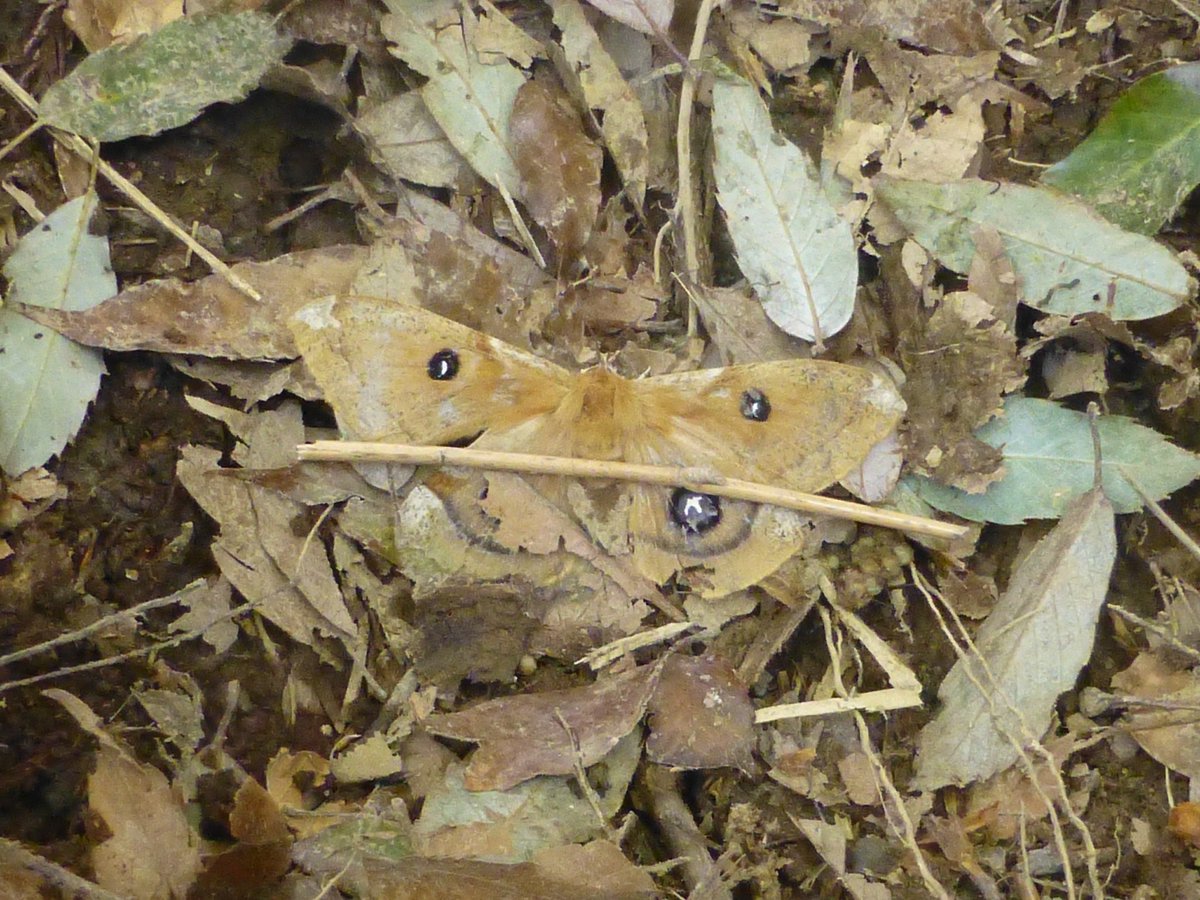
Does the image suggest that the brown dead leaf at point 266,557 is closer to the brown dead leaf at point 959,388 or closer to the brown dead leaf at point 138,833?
the brown dead leaf at point 138,833

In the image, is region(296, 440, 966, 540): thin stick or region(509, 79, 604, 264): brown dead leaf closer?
region(296, 440, 966, 540): thin stick

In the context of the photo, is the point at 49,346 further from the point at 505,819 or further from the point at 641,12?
the point at 641,12

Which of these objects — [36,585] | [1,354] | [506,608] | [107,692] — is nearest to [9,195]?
[1,354]

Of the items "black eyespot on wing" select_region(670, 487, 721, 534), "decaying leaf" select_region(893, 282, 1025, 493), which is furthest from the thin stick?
"decaying leaf" select_region(893, 282, 1025, 493)

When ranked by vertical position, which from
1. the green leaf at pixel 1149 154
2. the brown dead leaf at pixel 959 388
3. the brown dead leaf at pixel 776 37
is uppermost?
the brown dead leaf at pixel 776 37

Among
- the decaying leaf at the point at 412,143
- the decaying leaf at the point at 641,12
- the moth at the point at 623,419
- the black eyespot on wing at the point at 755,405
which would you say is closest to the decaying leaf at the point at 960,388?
the moth at the point at 623,419

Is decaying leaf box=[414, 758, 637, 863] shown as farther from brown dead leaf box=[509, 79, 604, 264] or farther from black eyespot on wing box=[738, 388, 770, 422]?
brown dead leaf box=[509, 79, 604, 264]

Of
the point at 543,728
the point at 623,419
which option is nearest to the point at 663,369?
the point at 623,419
